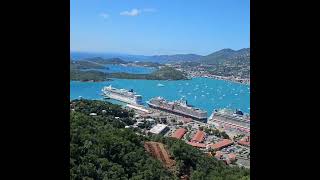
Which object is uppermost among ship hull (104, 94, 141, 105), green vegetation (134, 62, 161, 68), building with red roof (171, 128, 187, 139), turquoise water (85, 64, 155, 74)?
green vegetation (134, 62, 161, 68)

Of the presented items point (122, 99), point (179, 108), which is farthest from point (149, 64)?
point (179, 108)

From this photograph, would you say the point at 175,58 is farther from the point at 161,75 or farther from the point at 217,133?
the point at 217,133

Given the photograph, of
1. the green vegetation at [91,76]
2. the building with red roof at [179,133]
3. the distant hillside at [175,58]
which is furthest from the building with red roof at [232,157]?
the distant hillside at [175,58]

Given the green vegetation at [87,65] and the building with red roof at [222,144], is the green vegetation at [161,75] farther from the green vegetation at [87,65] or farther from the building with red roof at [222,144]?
the building with red roof at [222,144]

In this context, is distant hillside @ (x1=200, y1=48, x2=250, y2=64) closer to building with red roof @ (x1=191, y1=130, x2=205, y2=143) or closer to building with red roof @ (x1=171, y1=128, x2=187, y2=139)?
building with red roof @ (x1=191, y1=130, x2=205, y2=143)

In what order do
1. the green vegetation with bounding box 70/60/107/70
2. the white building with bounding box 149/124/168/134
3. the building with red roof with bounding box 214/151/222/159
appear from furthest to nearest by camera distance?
the green vegetation with bounding box 70/60/107/70 → the white building with bounding box 149/124/168/134 → the building with red roof with bounding box 214/151/222/159

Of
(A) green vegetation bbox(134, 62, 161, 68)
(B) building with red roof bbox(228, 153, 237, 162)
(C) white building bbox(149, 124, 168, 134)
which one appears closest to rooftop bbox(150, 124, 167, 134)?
(C) white building bbox(149, 124, 168, 134)
